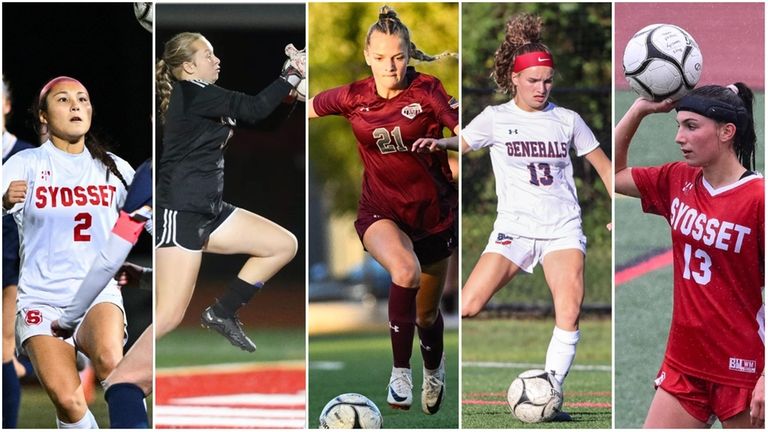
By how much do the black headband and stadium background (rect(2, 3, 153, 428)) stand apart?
3415 mm

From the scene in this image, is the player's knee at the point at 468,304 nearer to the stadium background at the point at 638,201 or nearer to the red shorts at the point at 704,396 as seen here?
the stadium background at the point at 638,201

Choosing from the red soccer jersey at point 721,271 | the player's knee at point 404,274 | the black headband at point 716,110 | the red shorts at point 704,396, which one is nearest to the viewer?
the red shorts at point 704,396

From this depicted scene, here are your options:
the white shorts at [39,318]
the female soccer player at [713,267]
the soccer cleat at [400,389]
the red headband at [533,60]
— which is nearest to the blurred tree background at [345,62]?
the red headband at [533,60]

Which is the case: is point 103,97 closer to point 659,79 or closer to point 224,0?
point 224,0

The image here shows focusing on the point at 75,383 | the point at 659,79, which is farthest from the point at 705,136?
the point at 75,383

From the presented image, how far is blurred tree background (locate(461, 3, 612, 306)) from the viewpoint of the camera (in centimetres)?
772

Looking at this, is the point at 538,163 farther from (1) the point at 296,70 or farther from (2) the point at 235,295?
(2) the point at 235,295

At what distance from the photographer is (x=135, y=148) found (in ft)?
24.7

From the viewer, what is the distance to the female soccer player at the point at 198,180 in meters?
7.48

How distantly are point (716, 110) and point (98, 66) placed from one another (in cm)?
390

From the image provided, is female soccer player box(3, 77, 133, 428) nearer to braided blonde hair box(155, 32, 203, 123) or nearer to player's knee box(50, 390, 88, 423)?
player's knee box(50, 390, 88, 423)

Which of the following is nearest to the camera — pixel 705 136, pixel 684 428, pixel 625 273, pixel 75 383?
pixel 684 428

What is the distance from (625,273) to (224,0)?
338 cm

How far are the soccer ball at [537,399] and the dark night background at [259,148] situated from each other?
149 cm
